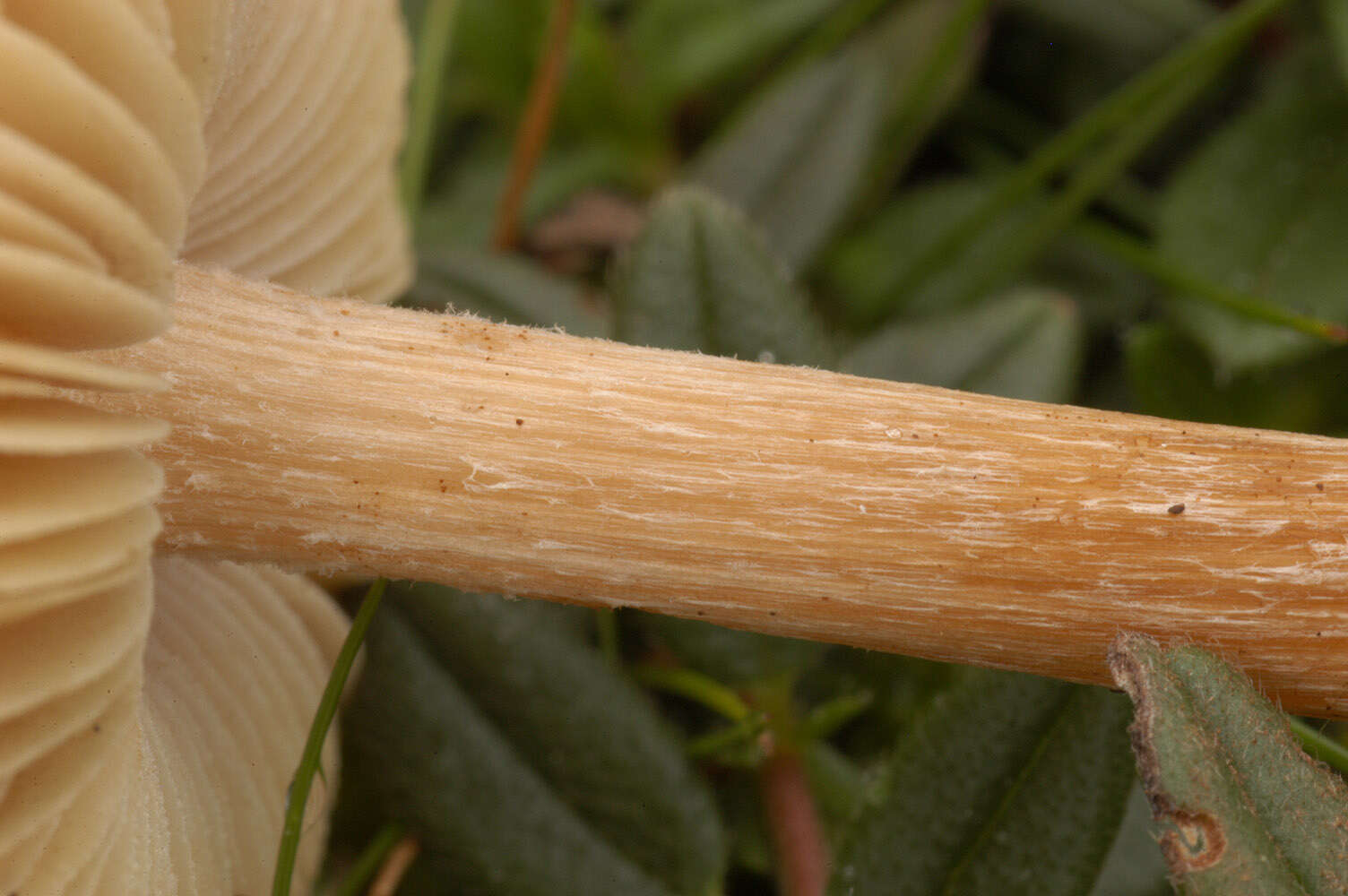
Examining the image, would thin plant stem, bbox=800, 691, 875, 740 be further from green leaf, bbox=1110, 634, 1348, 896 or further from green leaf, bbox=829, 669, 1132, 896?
green leaf, bbox=1110, 634, 1348, 896

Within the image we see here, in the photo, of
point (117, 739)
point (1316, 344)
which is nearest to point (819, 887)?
point (117, 739)

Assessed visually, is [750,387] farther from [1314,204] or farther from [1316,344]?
[1314,204]

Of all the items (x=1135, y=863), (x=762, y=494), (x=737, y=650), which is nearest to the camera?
(x=762, y=494)

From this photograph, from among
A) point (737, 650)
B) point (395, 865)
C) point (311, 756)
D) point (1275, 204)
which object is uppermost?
point (1275, 204)

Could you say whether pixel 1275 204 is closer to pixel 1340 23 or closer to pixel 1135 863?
pixel 1340 23

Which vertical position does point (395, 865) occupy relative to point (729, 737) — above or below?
below

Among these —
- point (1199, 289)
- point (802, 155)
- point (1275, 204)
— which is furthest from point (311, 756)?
point (1275, 204)

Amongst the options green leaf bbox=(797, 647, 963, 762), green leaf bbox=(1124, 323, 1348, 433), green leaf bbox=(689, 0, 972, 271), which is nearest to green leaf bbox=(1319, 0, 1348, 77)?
green leaf bbox=(1124, 323, 1348, 433)
